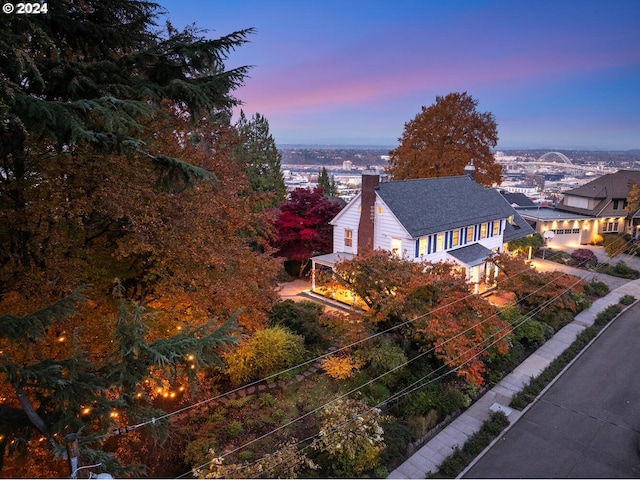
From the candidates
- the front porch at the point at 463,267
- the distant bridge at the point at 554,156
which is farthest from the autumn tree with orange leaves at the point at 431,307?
the distant bridge at the point at 554,156

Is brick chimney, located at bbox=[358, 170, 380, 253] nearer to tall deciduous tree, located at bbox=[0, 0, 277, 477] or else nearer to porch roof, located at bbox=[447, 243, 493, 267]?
porch roof, located at bbox=[447, 243, 493, 267]

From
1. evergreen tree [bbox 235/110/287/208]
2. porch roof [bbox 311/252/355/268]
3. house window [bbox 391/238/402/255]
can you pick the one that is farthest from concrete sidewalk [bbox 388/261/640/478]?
evergreen tree [bbox 235/110/287/208]

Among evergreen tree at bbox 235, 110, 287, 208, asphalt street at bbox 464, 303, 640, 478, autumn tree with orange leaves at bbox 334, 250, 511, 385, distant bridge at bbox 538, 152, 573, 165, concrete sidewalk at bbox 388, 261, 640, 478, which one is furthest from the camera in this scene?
distant bridge at bbox 538, 152, 573, 165

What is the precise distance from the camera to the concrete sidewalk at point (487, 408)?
1210 cm

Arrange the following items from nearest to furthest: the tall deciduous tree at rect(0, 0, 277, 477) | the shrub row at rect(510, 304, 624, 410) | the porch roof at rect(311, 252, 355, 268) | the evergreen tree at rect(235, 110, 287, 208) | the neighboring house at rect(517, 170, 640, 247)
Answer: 1. the tall deciduous tree at rect(0, 0, 277, 477)
2. the shrub row at rect(510, 304, 624, 410)
3. the porch roof at rect(311, 252, 355, 268)
4. the evergreen tree at rect(235, 110, 287, 208)
5. the neighboring house at rect(517, 170, 640, 247)

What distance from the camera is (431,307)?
16.5m

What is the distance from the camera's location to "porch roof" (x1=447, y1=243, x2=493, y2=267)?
24.5m

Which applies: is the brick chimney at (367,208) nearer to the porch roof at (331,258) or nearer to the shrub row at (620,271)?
the porch roof at (331,258)

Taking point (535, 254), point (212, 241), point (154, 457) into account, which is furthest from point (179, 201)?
point (535, 254)

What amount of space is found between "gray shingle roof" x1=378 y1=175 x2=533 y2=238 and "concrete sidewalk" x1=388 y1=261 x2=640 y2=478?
27.8ft

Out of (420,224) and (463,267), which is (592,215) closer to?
(463,267)

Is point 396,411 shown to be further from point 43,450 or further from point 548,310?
point 548,310

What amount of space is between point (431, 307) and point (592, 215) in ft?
108

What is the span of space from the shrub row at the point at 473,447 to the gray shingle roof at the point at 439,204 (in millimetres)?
10963
